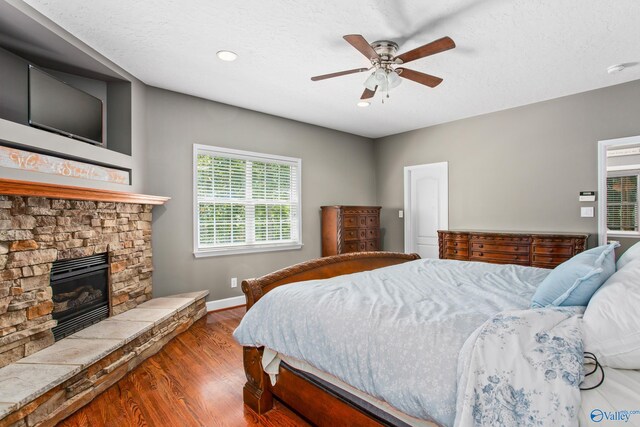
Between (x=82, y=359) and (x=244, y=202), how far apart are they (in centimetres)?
259

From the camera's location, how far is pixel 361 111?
4531 millimetres

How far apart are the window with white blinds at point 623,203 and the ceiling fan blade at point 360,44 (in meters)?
5.41

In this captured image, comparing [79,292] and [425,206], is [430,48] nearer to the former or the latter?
[79,292]

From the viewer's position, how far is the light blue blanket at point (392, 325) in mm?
1134

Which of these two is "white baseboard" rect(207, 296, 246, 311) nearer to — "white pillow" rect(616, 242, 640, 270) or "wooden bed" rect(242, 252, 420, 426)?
"wooden bed" rect(242, 252, 420, 426)

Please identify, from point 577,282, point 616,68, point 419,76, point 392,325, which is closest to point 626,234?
point 616,68

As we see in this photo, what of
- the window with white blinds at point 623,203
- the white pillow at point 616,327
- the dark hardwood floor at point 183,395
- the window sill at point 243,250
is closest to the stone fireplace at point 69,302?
the dark hardwood floor at point 183,395

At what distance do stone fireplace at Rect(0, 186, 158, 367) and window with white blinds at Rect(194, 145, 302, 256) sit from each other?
0.96 metres

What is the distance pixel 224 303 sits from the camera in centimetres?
415

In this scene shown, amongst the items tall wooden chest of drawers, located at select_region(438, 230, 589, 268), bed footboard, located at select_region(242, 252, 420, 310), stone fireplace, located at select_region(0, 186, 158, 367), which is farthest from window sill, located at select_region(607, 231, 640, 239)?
stone fireplace, located at select_region(0, 186, 158, 367)

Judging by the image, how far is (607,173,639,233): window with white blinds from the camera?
521 centimetres

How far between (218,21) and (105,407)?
108 inches

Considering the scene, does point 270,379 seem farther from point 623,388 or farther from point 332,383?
point 623,388

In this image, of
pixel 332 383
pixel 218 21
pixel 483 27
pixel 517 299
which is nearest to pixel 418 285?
pixel 517 299
